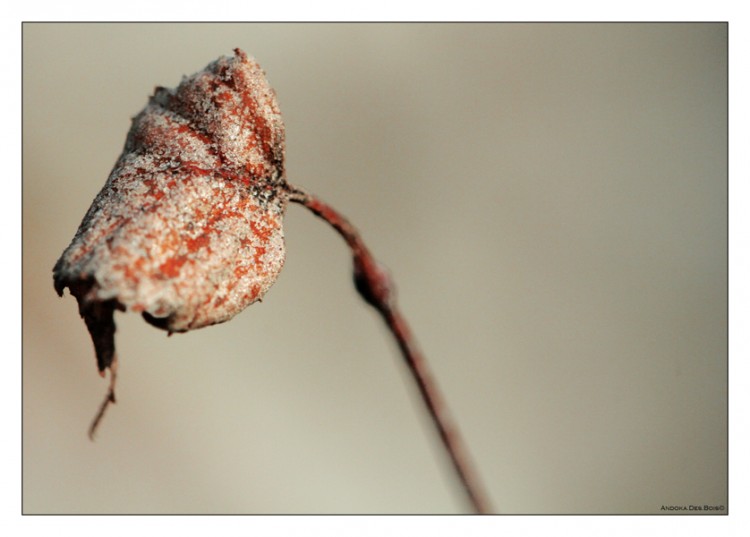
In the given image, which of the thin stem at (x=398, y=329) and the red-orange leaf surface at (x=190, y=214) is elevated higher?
the red-orange leaf surface at (x=190, y=214)

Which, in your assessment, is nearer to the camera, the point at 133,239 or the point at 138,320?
the point at 133,239

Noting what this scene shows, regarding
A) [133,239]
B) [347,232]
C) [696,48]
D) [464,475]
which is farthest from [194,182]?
[696,48]

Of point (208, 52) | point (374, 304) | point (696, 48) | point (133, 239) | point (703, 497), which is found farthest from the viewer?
point (208, 52)

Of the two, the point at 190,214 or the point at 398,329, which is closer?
the point at 190,214

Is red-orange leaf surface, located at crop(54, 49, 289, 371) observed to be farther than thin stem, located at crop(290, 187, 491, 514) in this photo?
No

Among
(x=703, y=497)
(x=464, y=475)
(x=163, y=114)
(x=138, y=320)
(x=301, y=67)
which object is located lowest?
(x=703, y=497)

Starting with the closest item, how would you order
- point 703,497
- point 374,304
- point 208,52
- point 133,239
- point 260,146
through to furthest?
1. point 133,239
2. point 260,146
3. point 374,304
4. point 703,497
5. point 208,52

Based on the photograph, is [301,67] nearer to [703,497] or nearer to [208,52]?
[208,52]

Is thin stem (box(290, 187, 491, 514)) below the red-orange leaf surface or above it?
below

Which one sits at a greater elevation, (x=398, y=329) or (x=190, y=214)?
(x=190, y=214)

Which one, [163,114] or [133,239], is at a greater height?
[163,114]

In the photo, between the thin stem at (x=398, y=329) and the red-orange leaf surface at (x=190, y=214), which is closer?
the red-orange leaf surface at (x=190, y=214)
